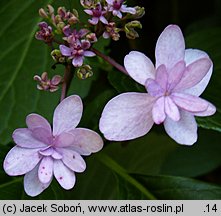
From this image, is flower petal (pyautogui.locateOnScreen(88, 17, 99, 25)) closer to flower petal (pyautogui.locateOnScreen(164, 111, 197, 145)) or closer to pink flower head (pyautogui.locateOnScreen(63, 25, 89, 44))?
pink flower head (pyautogui.locateOnScreen(63, 25, 89, 44))

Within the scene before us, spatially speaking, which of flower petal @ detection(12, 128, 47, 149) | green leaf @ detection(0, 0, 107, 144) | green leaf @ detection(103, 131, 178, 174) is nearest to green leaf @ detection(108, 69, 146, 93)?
green leaf @ detection(0, 0, 107, 144)

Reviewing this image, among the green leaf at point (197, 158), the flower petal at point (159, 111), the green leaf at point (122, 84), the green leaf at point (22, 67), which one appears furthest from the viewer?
the green leaf at point (197, 158)

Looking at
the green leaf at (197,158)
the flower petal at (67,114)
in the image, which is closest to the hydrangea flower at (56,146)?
the flower petal at (67,114)

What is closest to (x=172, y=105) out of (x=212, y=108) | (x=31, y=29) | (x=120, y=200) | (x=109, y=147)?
(x=212, y=108)

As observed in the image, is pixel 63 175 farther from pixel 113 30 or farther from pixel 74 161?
pixel 113 30

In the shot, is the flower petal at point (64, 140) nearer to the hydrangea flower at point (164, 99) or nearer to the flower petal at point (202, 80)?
the hydrangea flower at point (164, 99)

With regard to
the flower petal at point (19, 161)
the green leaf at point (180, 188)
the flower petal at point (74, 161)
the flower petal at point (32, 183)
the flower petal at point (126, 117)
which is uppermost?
the flower petal at point (126, 117)
